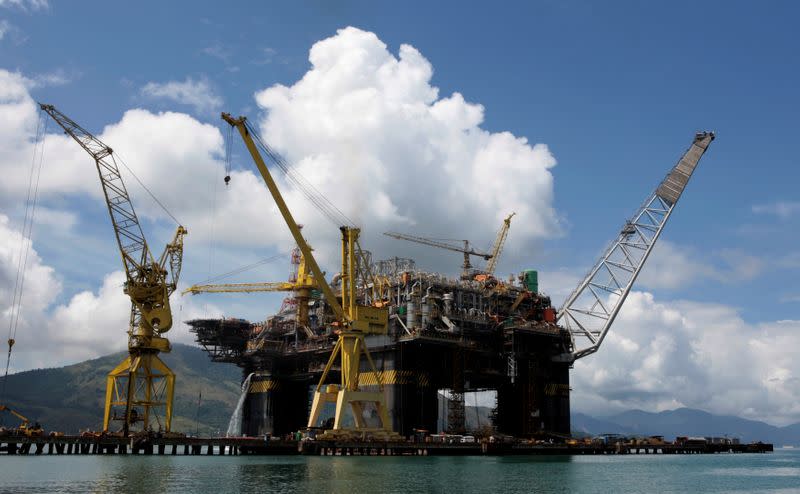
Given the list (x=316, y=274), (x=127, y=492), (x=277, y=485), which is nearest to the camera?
(x=127, y=492)

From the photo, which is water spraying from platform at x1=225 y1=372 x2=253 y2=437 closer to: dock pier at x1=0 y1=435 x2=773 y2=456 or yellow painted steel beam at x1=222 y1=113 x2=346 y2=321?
dock pier at x1=0 y1=435 x2=773 y2=456

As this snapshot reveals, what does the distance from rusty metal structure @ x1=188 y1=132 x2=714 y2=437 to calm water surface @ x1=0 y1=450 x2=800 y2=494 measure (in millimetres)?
15145

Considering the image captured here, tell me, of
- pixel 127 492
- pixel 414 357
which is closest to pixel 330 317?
pixel 414 357

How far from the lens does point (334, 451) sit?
98375 mm

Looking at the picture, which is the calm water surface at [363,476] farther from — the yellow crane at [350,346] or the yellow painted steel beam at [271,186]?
the yellow painted steel beam at [271,186]

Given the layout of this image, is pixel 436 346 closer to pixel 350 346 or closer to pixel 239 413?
pixel 350 346

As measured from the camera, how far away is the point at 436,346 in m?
109

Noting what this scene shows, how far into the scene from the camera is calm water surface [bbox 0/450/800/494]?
6025 centimetres

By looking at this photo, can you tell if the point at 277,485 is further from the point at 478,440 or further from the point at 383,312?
the point at 478,440

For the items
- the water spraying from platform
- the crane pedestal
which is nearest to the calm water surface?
the crane pedestal

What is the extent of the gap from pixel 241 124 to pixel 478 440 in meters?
56.0

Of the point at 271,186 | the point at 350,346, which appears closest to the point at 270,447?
the point at 350,346

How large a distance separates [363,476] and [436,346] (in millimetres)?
41304

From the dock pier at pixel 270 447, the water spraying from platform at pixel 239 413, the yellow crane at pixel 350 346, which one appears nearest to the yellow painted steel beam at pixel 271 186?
the yellow crane at pixel 350 346
